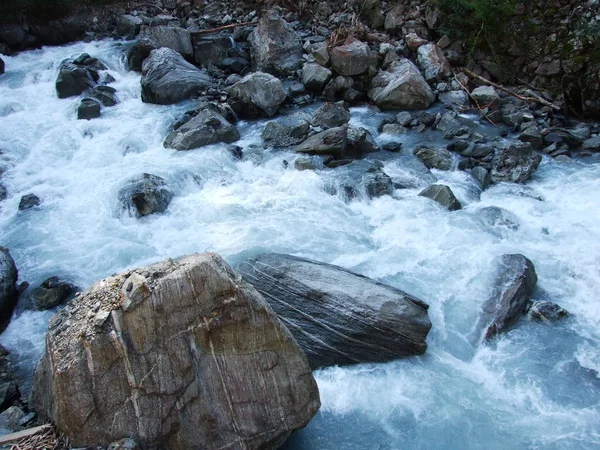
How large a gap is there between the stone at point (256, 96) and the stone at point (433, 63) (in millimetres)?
4256

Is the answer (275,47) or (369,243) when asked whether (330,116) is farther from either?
(369,243)

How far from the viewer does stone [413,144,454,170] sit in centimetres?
1091

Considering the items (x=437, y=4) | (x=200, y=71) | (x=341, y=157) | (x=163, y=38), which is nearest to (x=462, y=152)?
(x=341, y=157)

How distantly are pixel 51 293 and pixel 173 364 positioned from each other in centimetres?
437

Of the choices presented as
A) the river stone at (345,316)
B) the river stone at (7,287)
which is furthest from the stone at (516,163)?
the river stone at (7,287)

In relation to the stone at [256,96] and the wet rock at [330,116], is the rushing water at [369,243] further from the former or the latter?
the stone at [256,96]

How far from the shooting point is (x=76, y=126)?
12.7m

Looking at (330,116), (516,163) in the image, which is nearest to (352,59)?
(330,116)

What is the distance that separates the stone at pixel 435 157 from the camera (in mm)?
10906

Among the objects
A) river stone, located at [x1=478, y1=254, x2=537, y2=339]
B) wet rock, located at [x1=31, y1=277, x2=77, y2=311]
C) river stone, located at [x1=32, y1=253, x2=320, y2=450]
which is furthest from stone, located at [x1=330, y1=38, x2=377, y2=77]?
river stone, located at [x1=32, y1=253, x2=320, y2=450]

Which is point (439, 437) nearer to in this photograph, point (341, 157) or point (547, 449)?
point (547, 449)

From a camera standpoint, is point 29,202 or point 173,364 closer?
point 173,364

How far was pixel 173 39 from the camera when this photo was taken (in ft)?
51.5

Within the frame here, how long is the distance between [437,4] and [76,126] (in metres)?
10.9
